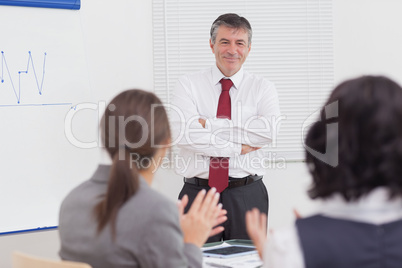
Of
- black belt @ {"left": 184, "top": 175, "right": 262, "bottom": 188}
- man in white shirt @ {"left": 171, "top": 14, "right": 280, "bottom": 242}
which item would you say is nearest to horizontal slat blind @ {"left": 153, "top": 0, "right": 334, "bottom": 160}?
man in white shirt @ {"left": 171, "top": 14, "right": 280, "bottom": 242}

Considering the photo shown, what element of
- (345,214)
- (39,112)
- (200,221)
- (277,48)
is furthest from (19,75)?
(345,214)

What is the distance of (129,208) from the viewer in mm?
1488

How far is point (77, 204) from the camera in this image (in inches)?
62.5

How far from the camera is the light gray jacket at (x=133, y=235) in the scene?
1476 mm

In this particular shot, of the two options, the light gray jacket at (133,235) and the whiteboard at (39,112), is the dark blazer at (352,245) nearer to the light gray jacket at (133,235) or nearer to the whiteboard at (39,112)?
the light gray jacket at (133,235)

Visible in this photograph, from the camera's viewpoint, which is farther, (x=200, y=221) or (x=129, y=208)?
(x=200, y=221)

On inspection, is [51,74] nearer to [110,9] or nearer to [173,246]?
[110,9]

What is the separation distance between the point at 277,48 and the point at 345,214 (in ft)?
9.08

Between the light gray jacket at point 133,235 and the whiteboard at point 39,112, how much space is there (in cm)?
144

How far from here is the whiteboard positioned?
287cm

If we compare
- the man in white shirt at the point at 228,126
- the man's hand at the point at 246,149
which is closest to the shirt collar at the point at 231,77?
the man in white shirt at the point at 228,126

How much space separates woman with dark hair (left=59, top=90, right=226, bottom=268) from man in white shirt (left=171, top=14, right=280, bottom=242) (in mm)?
1374

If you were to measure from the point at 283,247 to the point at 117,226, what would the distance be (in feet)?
1.70

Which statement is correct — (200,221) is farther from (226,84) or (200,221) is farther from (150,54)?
(150,54)
